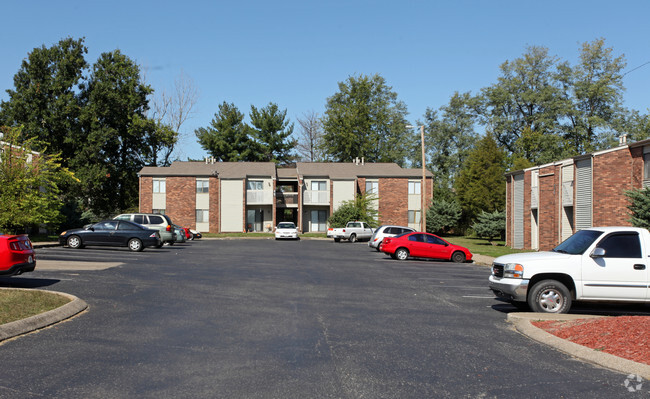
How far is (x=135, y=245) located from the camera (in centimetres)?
2683

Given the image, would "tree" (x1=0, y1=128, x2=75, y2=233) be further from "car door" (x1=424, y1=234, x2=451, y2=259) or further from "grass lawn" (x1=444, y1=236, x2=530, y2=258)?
"grass lawn" (x1=444, y1=236, x2=530, y2=258)

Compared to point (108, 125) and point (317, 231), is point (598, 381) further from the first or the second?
point (108, 125)

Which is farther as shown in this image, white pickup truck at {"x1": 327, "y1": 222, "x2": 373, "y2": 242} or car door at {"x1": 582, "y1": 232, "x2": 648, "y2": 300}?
A: white pickup truck at {"x1": 327, "y1": 222, "x2": 373, "y2": 242}

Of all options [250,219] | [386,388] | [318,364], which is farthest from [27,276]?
[250,219]

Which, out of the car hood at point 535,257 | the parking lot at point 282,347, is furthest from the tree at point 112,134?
the car hood at point 535,257

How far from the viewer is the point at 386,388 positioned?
5.97 meters

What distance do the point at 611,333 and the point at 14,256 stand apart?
11790 millimetres

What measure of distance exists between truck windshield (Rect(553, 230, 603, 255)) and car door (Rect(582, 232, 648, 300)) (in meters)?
0.32

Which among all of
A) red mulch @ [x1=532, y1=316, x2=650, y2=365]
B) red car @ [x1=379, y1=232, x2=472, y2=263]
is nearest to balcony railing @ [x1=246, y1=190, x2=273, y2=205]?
red car @ [x1=379, y1=232, x2=472, y2=263]

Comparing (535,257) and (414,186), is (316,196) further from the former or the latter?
(535,257)

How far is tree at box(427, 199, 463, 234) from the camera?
57469 mm

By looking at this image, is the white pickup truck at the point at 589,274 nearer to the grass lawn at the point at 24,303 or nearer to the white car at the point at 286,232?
the grass lawn at the point at 24,303

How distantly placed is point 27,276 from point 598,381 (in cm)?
1411

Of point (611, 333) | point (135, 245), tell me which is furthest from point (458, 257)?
point (611, 333)
